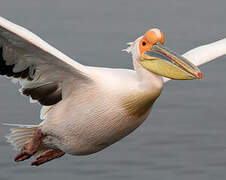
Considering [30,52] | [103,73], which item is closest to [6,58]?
[30,52]

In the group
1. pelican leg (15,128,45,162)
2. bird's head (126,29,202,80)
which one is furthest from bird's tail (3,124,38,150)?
bird's head (126,29,202,80)

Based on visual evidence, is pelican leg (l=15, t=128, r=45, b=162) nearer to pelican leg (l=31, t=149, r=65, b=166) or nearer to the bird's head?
pelican leg (l=31, t=149, r=65, b=166)

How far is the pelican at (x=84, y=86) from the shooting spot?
7777 mm

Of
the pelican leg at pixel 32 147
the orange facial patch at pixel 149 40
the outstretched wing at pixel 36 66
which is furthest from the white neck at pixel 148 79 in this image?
the pelican leg at pixel 32 147

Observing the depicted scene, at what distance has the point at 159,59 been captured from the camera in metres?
7.84

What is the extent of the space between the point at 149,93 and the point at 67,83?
0.94m

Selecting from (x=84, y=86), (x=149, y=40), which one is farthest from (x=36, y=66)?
(x=149, y=40)

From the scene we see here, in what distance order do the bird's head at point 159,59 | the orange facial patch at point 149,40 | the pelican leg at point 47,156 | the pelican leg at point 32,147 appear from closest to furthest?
the bird's head at point 159,59 → the orange facial patch at point 149,40 → the pelican leg at point 32,147 → the pelican leg at point 47,156

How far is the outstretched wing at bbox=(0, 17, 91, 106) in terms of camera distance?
304 inches

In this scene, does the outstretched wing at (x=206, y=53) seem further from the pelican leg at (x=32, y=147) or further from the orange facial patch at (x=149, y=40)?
the pelican leg at (x=32, y=147)

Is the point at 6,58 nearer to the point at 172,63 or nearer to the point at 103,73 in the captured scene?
the point at 103,73

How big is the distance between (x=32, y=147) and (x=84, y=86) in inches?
42.0

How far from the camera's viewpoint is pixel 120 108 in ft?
26.1

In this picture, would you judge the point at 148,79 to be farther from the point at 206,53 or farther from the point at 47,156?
the point at 47,156
